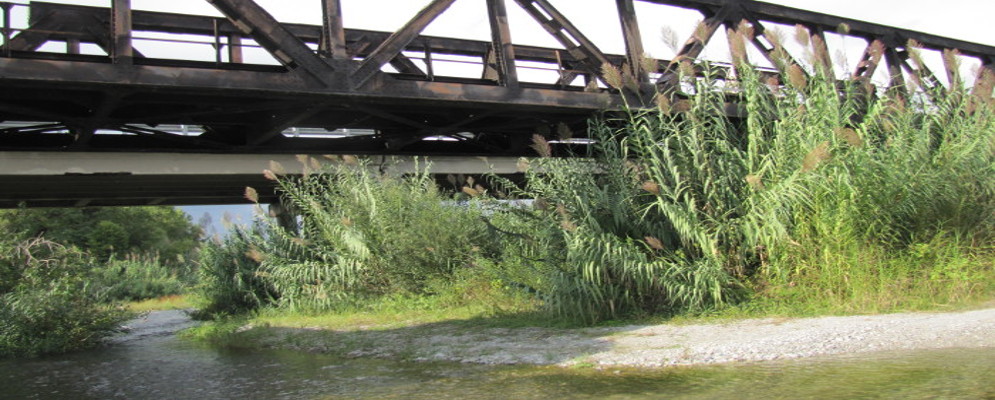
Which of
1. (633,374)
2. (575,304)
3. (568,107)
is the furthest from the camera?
(568,107)

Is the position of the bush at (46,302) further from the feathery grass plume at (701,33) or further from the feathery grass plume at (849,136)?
the feathery grass plume at (849,136)

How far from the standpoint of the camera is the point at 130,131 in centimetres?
1140

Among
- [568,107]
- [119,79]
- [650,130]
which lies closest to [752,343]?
[650,130]

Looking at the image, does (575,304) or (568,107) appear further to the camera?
(568,107)

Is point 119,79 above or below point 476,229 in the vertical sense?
above

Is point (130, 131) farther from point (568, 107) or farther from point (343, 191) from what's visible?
point (568, 107)

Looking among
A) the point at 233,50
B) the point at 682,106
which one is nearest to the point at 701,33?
the point at 682,106

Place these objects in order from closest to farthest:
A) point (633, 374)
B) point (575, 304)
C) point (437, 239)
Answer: point (633, 374)
point (575, 304)
point (437, 239)

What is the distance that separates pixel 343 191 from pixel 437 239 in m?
1.99

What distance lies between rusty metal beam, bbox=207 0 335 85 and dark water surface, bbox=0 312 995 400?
129 inches

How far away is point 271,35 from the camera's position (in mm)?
8352

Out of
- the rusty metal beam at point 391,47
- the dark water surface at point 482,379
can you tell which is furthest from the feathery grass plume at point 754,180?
the rusty metal beam at point 391,47

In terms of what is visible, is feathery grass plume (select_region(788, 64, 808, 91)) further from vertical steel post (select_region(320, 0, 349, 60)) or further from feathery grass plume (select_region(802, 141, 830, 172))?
vertical steel post (select_region(320, 0, 349, 60))

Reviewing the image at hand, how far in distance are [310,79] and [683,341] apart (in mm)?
5017
